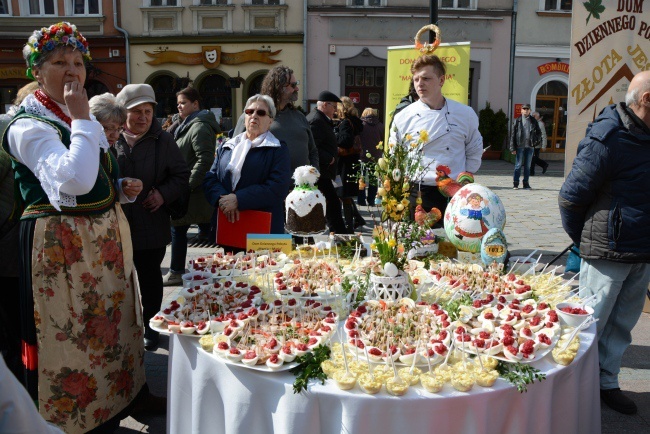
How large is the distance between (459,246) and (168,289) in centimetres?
297

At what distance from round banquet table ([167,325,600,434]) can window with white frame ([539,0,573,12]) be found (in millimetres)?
17789

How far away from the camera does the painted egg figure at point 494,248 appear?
282 cm

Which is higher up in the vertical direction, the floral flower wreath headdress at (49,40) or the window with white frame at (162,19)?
the window with white frame at (162,19)

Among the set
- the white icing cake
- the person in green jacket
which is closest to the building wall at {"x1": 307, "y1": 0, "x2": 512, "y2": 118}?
the person in green jacket

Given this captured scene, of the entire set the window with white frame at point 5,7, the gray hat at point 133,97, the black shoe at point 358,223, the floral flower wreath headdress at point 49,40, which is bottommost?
the black shoe at point 358,223

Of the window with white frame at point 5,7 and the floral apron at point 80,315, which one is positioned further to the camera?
the window with white frame at point 5,7

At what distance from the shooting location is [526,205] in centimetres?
941

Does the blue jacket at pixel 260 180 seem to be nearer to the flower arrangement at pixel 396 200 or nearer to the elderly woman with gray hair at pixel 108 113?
the elderly woman with gray hair at pixel 108 113

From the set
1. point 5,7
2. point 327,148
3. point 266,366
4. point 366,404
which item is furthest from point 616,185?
point 5,7

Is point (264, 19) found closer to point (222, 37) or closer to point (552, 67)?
point (222, 37)

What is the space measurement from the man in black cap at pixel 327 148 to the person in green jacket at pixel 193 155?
56.2 inches

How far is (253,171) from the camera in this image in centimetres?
344

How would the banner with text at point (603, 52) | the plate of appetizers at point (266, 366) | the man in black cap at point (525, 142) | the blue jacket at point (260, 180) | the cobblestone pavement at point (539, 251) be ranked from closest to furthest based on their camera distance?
1. the plate of appetizers at point (266, 366)
2. the cobblestone pavement at point (539, 251)
3. the blue jacket at point (260, 180)
4. the banner with text at point (603, 52)
5. the man in black cap at point (525, 142)

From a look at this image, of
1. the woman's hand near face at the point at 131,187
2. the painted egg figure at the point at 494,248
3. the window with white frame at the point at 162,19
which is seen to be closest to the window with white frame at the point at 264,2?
the window with white frame at the point at 162,19
